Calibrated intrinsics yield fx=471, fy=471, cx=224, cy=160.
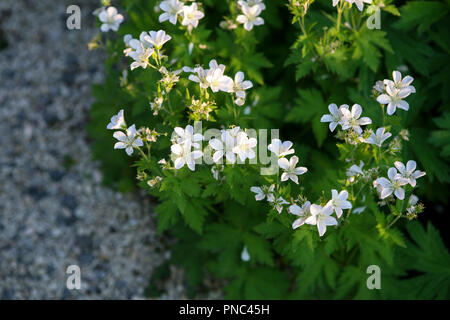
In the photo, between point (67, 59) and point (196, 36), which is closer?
point (196, 36)

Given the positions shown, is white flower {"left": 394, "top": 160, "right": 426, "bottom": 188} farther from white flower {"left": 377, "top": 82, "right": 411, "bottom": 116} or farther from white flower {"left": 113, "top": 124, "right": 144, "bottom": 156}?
white flower {"left": 113, "top": 124, "right": 144, "bottom": 156}

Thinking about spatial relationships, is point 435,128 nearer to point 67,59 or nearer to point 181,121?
point 181,121

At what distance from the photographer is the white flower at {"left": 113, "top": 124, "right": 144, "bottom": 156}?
283cm

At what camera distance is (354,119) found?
9.16 ft

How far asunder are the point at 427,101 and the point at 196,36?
223cm

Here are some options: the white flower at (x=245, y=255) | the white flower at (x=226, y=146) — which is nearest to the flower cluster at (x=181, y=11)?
the white flower at (x=226, y=146)

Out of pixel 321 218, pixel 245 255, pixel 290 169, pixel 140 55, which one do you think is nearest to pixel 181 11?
pixel 140 55

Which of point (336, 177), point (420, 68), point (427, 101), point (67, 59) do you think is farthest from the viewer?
point (67, 59)

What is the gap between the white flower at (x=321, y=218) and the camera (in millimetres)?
2605

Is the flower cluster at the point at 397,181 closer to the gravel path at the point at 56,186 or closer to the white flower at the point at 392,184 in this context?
the white flower at the point at 392,184

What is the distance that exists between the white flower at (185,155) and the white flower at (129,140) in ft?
0.88

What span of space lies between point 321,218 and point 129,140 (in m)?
1.23

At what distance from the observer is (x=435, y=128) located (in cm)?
433

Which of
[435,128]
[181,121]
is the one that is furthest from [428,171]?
[181,121]
